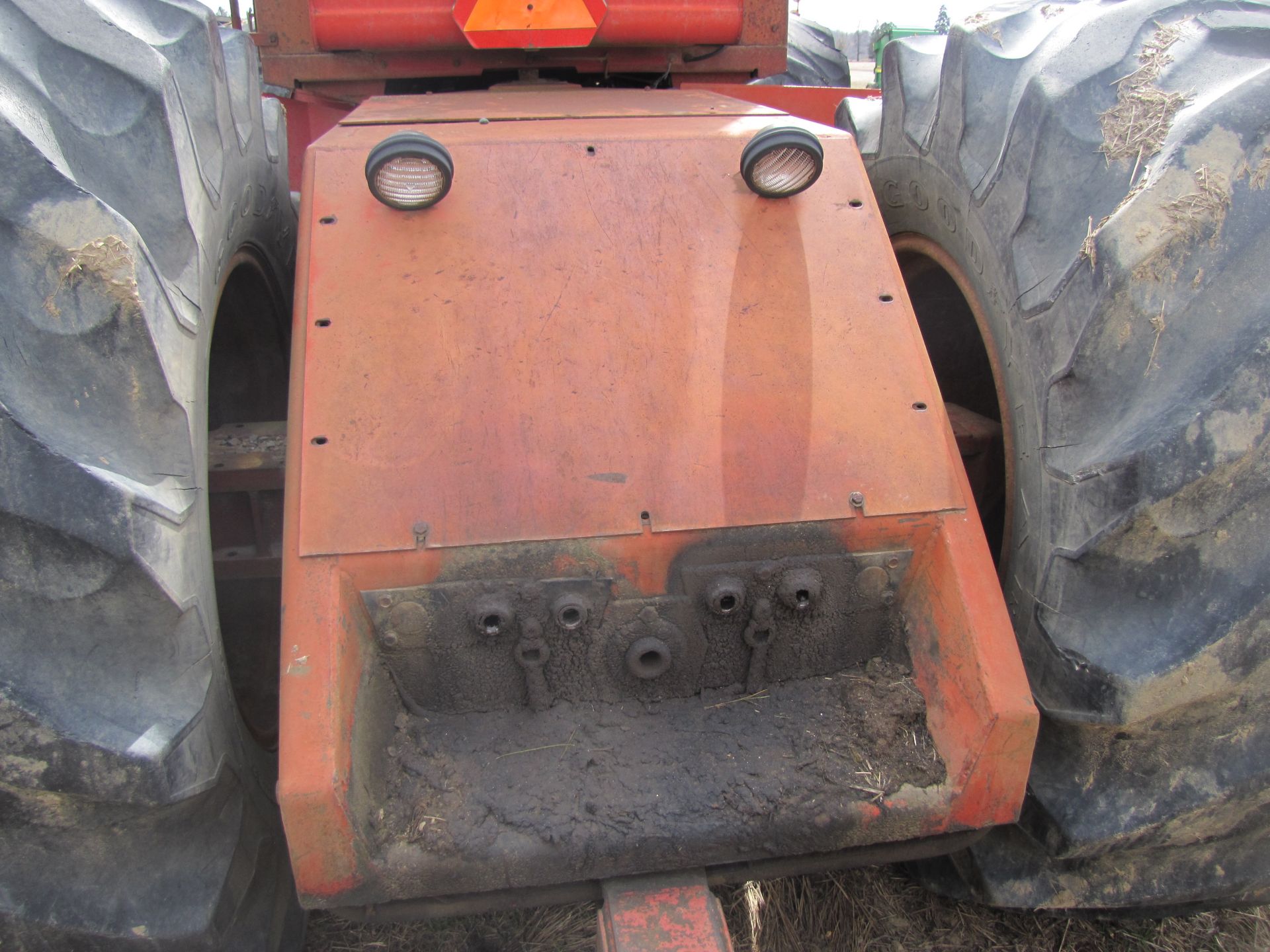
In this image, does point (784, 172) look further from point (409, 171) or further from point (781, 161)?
point (409, 171)

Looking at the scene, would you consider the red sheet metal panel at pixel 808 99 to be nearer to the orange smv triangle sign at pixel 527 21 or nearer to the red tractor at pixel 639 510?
the orange smv triangle sign at pixel 527 21

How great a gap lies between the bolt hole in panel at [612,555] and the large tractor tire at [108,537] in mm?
178

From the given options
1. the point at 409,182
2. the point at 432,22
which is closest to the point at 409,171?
the point at 409,182

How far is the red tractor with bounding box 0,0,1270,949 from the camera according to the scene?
1.44 metres

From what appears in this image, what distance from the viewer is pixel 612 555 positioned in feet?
5.54

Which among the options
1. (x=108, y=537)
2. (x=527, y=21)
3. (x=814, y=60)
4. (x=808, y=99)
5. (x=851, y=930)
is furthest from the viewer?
(x=814, y=60)

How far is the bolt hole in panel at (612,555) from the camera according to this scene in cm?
160

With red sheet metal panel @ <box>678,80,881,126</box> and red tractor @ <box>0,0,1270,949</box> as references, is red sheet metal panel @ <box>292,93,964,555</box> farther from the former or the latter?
red sheet metal panel @ <box>678,80,881,126</box>

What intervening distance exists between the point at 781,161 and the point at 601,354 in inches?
21.3

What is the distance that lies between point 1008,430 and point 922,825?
77cm

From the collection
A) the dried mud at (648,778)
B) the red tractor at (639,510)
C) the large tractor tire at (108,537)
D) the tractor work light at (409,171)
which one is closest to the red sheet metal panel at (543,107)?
the red tractor at (639,510)

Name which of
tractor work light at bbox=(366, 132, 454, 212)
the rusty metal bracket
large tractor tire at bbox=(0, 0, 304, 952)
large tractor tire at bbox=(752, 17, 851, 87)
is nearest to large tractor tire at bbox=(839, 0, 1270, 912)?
the rusty metal bracket

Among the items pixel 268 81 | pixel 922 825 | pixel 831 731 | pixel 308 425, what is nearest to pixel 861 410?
pixel 831 731

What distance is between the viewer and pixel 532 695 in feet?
5.80
